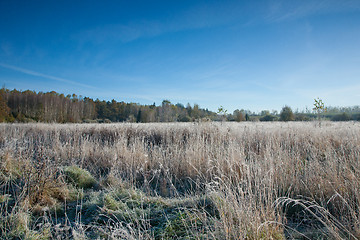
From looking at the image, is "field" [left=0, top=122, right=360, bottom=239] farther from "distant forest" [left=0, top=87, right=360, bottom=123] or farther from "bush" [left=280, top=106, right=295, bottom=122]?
"bush" [left=280, top=106, right=295, bottom=122]

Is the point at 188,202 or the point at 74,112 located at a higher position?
the point at 74,112

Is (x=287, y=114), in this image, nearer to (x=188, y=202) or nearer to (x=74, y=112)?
(x=188, y=202)

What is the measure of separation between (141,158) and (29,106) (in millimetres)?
42100

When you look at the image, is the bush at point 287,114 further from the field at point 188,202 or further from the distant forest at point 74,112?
the field at point 188,202

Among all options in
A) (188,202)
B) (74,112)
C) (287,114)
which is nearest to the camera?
(188,202)

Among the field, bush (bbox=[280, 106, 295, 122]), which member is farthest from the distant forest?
the field

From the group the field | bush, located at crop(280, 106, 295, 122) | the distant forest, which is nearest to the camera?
the field

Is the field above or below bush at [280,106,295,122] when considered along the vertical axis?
below

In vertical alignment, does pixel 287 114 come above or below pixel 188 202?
above

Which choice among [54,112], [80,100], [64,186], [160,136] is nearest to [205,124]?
[160,136]

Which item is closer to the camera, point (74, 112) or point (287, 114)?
point (287, 114)

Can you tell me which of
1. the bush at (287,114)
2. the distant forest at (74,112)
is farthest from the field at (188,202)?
the bush at (287,114)

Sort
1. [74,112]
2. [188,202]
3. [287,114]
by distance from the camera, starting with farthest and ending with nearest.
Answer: [74,112]
[287,114]
[188,202]

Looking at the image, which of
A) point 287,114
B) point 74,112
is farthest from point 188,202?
point 74,112
